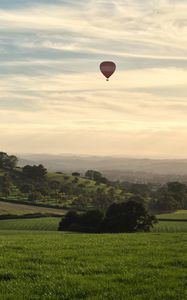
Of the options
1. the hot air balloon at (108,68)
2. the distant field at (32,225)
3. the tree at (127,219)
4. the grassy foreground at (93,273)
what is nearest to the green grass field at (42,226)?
the distant field at (32,225)

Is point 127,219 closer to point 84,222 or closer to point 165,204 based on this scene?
point 84,222

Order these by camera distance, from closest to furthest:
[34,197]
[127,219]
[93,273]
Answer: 1. [93,273]
2. [127,219]
3. [34,197]

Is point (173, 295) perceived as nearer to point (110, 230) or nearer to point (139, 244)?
point (139, 244)

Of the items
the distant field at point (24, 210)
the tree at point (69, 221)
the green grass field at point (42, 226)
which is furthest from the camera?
the distant field at point (24, 210)

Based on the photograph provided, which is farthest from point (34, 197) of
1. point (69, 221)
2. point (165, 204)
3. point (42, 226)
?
point (69, 221)

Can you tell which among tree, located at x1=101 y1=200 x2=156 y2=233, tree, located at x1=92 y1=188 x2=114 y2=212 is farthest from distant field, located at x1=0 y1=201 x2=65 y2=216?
tree, located at x1=101 y1=200 x2=156 y2=233

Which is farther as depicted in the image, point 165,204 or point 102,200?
point 102,200

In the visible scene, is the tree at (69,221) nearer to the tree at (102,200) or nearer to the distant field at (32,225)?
the distant field at (32,225)

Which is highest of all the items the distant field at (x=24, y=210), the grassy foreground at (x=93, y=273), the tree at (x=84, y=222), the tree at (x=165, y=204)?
the tree at (x=165, y=204)

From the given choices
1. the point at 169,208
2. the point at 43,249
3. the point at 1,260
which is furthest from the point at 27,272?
the point at 169,208
